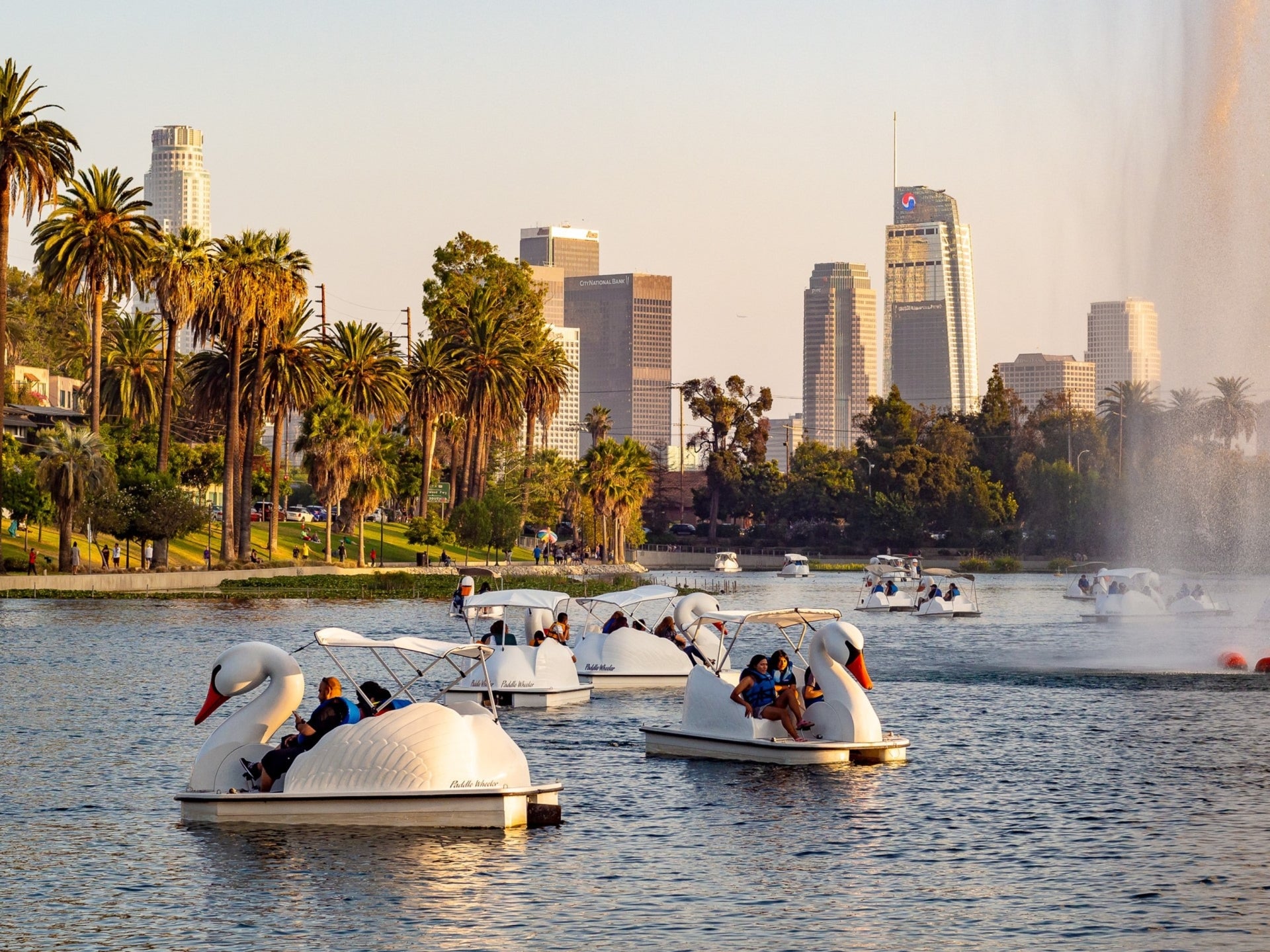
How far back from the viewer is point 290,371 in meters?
98.6

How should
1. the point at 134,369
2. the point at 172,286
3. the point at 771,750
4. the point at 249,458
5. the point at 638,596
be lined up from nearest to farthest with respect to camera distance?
the point at 771,750
the point at 638,596
the point at 172,286
the point at 249,458
the point at 134,369

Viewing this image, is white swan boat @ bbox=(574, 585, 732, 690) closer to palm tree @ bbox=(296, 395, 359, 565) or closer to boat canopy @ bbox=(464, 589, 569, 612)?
boat canopy @ bbox=(464, 589, 569, 612)

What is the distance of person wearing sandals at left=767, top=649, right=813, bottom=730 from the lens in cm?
2720

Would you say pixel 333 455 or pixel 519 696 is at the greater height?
pixel 333 455

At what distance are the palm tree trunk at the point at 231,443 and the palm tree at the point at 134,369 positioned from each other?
39339 millimetres

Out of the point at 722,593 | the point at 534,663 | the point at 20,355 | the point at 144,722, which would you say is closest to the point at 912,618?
the point at 722,593

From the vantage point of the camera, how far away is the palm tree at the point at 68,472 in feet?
257

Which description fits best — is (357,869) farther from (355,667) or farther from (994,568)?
(994,568)

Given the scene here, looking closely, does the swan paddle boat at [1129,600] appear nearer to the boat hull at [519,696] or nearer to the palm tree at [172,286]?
the boat hull at [519,696]

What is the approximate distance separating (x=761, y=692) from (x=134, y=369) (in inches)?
4369

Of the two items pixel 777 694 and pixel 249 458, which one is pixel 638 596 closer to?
pixel 777 694

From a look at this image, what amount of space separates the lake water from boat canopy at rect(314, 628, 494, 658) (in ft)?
8.28

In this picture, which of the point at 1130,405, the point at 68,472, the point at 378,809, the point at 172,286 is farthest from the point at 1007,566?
the point at 378,809

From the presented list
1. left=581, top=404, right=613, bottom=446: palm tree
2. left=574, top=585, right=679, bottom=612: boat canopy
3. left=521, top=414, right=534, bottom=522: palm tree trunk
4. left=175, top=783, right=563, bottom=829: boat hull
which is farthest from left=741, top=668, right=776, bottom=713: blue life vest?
left=581, top=404, right=613, bottom=446: palm tree
